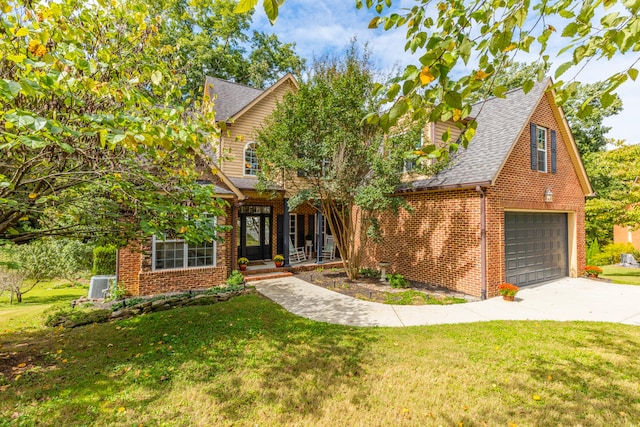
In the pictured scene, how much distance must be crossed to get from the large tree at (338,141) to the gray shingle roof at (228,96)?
15.0 feet

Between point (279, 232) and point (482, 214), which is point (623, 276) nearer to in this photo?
point (482, 214)

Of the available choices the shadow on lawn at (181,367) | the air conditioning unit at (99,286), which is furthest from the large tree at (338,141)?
the air conditioning unit at (99,286)

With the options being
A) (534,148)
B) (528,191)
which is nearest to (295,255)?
(528,191)

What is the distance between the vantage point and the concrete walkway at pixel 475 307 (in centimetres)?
715

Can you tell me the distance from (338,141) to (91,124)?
7372mm

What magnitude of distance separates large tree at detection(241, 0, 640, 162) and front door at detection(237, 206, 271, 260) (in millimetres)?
11871

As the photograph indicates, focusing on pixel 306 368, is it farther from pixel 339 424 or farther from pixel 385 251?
pixel 385 251

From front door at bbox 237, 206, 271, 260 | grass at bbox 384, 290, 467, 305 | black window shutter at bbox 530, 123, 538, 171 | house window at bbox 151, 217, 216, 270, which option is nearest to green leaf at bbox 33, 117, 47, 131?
house window at bbox 151, 217, 216, 270

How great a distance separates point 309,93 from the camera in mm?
9570

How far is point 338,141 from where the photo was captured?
31.0ft

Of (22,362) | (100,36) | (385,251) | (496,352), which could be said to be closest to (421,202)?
(385,251)

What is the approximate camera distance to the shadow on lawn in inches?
144

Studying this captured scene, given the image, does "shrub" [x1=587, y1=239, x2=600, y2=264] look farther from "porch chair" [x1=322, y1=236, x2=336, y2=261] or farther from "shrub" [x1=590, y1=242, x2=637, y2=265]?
"porch chair" [x1=322, y1=236, x2=336, y2=261]

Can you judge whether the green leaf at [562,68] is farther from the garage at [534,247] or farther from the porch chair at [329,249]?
the porch chair at [329,249]
